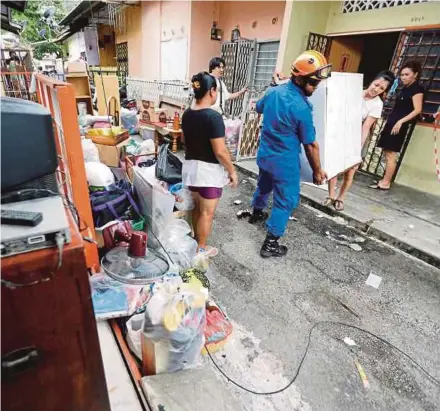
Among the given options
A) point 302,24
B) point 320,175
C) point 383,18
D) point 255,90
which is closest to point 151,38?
point 255,90

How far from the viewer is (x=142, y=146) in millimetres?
3848

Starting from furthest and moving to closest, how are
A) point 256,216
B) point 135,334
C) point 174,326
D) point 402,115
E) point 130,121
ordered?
point 130,121, point 402,115, point 256,216, point 135,334, point 174,326

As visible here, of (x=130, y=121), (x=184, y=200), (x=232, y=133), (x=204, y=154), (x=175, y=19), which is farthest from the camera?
(x=175, y=19)

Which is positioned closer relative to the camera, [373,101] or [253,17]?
[373,101]

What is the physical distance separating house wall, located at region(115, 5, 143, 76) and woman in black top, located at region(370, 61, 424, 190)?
9729 millimetres

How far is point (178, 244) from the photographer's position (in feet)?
7.26

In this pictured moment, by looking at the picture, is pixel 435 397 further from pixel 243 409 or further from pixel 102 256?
pixel 102 256

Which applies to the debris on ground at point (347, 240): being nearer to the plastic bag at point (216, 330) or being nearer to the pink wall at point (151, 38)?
the plastic bag at point (216, 330)

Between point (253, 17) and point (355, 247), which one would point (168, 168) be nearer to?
point (355, 247)

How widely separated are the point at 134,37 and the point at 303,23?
27.4ft

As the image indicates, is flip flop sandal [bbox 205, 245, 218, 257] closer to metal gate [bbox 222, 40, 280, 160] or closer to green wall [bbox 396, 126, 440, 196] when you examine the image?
metal gate [bbox 222, 40, 280, 160]

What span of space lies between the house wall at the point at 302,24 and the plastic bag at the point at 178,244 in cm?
441

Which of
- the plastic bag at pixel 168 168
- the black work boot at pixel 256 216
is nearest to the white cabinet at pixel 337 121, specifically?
the black work boot at pixel 256 216

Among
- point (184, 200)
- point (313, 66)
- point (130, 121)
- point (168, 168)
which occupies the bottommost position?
point (130, 121)
